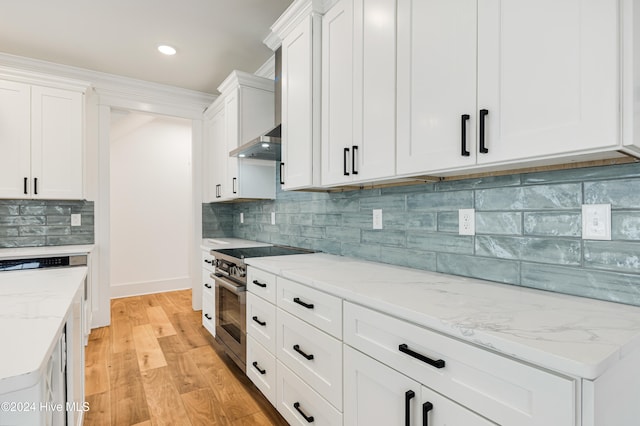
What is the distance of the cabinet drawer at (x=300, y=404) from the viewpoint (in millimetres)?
1471

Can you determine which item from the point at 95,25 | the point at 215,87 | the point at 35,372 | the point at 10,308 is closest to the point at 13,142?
the point at 95,25

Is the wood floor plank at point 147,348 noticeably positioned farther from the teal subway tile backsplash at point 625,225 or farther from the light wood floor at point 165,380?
the teal subway tile backsplash at point 625,225

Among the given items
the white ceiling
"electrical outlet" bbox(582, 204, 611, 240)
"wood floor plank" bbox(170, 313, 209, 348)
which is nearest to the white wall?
"wood floor plank" bbox(170, 313, 209, 348)

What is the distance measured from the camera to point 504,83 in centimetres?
111

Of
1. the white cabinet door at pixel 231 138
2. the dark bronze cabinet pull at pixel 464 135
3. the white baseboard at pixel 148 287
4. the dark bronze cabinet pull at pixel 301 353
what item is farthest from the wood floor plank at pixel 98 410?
the white baseboard at pixel 148 287

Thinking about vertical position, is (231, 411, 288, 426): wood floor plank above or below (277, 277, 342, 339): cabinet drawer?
below

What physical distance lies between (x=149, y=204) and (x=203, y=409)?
374cm

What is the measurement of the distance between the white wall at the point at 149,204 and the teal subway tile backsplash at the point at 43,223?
1244mm

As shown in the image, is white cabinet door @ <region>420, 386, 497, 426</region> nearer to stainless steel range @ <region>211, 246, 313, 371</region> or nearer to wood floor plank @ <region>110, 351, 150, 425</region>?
stainless steel range @ <region>211, 246, 313, 371</region>

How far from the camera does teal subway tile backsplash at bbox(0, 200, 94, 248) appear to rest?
3303 millimetres

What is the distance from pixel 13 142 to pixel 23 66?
847mm

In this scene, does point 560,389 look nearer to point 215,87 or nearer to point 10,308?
point 10,308

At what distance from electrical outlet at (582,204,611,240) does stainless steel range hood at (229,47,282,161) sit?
189cm

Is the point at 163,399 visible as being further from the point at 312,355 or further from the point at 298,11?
the point at 298,11
